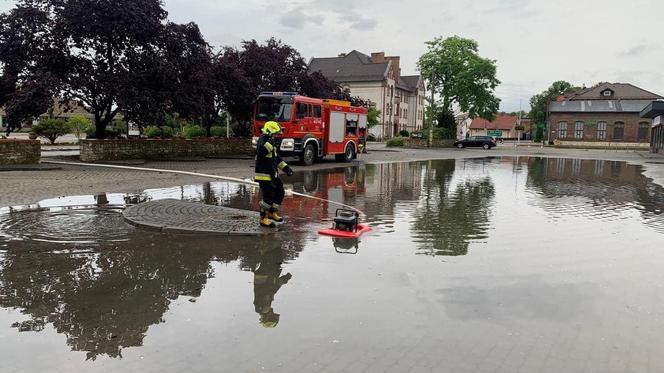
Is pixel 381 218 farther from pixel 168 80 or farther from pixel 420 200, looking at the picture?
pixel 168 80

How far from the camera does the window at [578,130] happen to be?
2908 inches

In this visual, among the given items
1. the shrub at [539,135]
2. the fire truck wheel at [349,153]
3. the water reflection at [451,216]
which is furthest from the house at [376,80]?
the water reflection at [451,216]

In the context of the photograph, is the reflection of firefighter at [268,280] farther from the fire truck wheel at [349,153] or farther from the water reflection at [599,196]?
the fire truck wheel at [349,153]

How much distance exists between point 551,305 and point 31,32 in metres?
21.2

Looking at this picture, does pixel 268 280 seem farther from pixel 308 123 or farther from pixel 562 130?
pixel 562 130

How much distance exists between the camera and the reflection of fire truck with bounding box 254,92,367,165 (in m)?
21.1

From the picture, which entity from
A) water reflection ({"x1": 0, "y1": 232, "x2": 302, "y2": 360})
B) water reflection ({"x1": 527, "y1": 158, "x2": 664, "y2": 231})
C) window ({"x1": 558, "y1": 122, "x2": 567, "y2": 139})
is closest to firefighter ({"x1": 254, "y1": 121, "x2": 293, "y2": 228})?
water reflection ({"x1": 0, "y1": 232, "x2": 302, "y2": 360})

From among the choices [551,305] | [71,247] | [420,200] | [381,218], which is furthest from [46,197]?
[551,305]

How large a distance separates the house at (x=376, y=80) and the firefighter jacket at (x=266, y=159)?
72062 millimetres

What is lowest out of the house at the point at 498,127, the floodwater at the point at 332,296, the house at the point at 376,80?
the floodwater at the point at 332,296

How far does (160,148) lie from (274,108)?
6470 millimetres

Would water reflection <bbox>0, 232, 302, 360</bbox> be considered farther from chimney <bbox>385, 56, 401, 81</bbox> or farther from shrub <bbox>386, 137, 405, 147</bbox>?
chimney <bbox>385, 56, 401, 81</bbox>

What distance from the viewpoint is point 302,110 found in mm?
21453

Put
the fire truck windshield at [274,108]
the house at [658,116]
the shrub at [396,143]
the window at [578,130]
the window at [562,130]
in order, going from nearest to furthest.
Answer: the fire truck windshield at [274,108] → the house at [658,116] → the shrub at [396,143] → the window at [578,130] → the window at [562,130]
